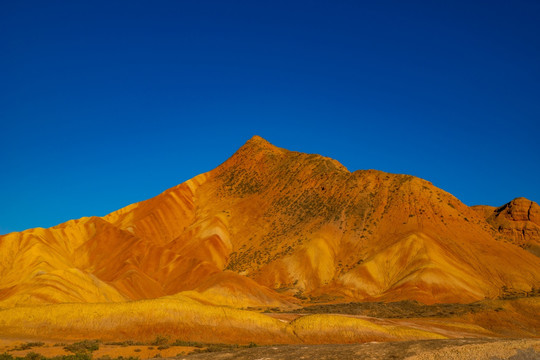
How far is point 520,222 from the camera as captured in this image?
120 meters

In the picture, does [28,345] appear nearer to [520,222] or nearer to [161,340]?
[161,340]

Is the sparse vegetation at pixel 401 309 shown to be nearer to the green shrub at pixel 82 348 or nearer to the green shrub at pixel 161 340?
the green shrub at pixel 161 340

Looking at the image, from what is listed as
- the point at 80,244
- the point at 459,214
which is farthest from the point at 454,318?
the point at 80,244

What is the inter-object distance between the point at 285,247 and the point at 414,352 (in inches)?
2997

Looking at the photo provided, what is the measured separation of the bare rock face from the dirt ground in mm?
106925

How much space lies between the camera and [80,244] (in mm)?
92000

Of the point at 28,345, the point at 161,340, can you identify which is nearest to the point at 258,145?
the point at 161,340

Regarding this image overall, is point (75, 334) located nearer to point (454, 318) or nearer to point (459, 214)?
point (454, 318)

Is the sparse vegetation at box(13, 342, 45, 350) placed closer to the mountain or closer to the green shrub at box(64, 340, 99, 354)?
the green shrub at box(64, 340, 99, 354)

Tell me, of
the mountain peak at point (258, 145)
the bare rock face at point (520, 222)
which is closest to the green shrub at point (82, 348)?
the mountain peak at point (258, 145)

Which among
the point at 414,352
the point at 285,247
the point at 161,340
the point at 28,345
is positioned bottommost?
the point at 414,352

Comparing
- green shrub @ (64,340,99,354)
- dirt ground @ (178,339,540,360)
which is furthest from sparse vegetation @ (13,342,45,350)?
dirt ground @ (178,339,540,360)

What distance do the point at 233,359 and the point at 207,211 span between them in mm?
94069

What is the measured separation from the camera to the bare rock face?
114188 millimetres
